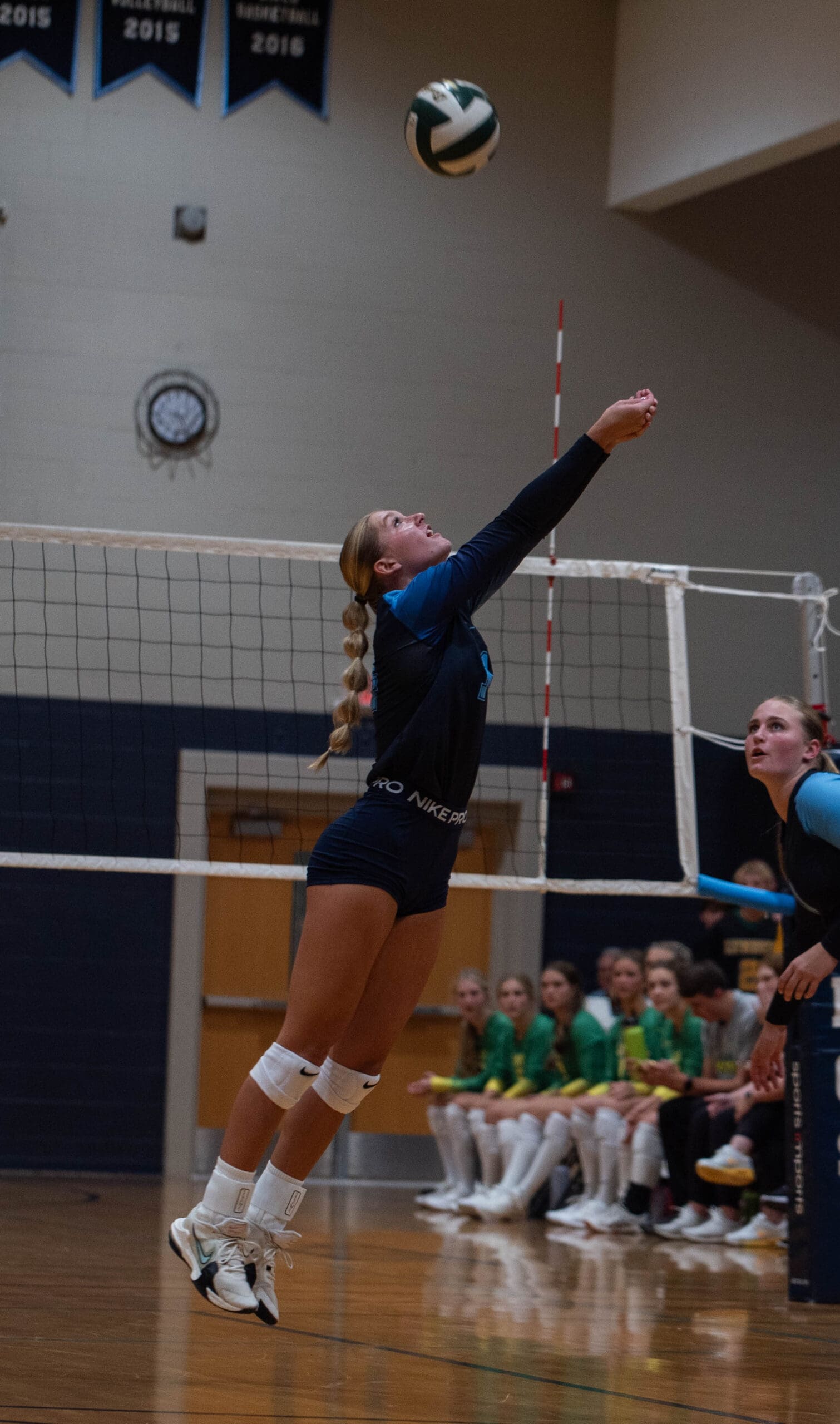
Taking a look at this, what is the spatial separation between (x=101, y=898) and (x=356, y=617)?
6828 mm

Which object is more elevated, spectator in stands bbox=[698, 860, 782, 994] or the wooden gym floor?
spectator in stands bbox=[698, 860, 782, 994]

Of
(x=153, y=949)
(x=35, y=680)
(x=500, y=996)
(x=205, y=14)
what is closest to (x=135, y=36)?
(x=205, y=14)

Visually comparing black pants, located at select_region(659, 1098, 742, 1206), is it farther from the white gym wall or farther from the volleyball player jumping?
the volleyball player jumping

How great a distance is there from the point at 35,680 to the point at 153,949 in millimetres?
1810

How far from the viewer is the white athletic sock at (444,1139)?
29.5 feet

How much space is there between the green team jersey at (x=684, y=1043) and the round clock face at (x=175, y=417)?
15.5 feet

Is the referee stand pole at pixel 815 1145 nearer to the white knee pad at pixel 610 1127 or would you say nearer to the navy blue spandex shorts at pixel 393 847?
the navy blue spandex shorts at pixel 393 847

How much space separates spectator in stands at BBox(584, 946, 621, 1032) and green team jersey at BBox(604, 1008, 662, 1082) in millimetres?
193

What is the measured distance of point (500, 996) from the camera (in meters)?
8.98

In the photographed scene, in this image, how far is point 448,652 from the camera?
3502 mm

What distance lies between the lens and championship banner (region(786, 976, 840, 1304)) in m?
4.92

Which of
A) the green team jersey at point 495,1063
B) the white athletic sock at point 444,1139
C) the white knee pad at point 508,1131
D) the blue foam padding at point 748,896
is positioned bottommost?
the white athletic sock at point 444,1139

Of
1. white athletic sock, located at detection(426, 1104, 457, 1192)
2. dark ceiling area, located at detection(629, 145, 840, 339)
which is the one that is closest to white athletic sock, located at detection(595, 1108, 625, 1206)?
white athletic sock, located at detection(426, 1104, 457, 1192)

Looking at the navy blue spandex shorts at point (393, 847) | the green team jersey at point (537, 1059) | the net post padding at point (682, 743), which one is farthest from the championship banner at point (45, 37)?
the navy blue spandex shorts at point (393, 847)
